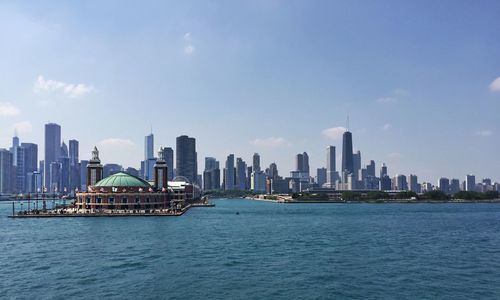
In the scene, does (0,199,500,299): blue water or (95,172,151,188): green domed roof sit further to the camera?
(95,172,151,188): green domed roof

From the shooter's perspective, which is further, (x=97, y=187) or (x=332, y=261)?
(x=97, y=187)

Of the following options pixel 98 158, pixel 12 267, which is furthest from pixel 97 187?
pixel 12 267

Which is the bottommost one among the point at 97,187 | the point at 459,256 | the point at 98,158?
the point at 459,256

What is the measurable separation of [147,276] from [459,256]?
51.8 meters

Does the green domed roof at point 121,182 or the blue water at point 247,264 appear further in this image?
the green domed roof at point 121,182

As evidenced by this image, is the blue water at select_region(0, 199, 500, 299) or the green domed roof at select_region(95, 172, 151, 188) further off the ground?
the green domed roof at select_region(95, 172, 151, 188)

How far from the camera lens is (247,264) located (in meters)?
67.9

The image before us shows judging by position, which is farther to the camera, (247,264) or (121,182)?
(121,182)

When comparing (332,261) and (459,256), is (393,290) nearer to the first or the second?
(332,261)

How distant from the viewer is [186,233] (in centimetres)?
10981

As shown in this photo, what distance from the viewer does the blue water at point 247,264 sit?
171 ft

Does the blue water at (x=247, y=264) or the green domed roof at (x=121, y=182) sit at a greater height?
the green domed roof at (x=121, y=182)

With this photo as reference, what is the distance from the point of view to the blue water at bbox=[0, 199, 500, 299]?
2055 inches

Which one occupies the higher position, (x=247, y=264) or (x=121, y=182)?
(x=121, y=182)
